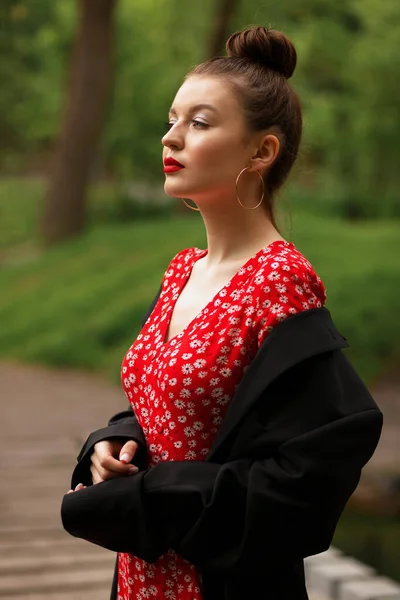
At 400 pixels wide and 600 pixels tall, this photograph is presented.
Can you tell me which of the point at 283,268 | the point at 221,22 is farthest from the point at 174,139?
the point at 221,22

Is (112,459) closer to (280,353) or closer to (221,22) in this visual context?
(280,353)

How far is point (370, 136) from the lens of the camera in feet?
72.0

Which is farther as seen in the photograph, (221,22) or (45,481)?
(221,22)

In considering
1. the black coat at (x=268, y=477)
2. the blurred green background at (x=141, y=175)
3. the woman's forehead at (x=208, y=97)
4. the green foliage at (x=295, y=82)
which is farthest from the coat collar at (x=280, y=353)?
the green foliage at (x=295, y=82)

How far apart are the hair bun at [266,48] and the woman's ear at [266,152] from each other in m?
0.15

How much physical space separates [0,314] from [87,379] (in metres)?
3.12

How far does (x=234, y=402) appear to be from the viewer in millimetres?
1769

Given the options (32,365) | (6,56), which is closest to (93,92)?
(6,56)

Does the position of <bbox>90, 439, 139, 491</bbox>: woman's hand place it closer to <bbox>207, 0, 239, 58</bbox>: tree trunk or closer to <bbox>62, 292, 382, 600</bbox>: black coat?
<bbox>62, 292, 382, 600</bbox>: black coat

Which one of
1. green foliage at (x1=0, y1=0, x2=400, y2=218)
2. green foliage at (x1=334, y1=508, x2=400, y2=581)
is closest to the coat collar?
green foliage at (x1=334, y1=508, x2=400, y2=581)

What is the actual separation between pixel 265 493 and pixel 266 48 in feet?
2.80

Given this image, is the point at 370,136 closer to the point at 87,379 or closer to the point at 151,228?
the point at 151,228

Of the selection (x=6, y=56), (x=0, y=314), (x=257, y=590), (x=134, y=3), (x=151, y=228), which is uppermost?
(x=134, y=3)

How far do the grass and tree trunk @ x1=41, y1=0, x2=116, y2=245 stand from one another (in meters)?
0.57
